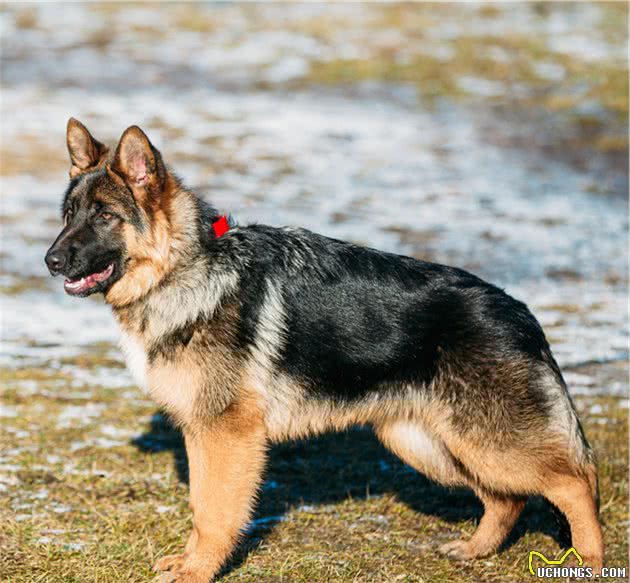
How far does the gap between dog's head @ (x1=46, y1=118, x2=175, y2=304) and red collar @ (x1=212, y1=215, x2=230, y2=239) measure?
12.6 inches

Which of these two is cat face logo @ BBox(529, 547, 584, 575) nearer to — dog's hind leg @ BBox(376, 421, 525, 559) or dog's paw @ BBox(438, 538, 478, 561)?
dog's hind leg @ BBox(376, 421, 525, 559)

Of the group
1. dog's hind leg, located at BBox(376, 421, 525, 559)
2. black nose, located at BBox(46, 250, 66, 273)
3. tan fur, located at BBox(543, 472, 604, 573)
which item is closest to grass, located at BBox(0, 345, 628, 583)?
dog's hind leg, located at BBox(376, 421, 525, 559)

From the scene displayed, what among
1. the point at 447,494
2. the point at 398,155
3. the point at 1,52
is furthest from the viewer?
the point at 1,52

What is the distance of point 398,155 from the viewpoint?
17.9 meters

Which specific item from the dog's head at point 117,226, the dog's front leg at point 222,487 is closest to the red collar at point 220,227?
the dog's head at point 117,226

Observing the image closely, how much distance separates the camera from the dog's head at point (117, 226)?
16.4 ft

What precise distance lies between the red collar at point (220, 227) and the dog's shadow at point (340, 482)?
194 cm

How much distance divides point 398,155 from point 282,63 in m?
6.39

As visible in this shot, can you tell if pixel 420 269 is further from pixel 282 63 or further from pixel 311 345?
pixel 282 63

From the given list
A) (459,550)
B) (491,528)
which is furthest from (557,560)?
(459,550)

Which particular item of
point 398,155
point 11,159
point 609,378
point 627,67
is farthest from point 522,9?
point 609,378

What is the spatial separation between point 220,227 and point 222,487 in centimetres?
150

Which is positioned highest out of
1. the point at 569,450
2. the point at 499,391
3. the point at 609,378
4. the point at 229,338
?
the point at 229,338

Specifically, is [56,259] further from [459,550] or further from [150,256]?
[459,550]
